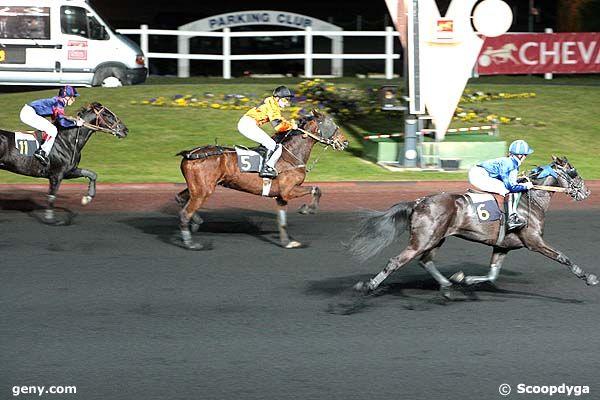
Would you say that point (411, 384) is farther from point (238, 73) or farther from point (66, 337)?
point (238, 73)

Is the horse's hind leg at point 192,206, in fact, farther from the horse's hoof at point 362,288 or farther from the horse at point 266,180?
the horse's hoof at point 362,288

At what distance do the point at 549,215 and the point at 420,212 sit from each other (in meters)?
6.06

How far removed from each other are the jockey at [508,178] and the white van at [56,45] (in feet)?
54.9

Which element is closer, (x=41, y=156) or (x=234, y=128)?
(x=41, y=156)

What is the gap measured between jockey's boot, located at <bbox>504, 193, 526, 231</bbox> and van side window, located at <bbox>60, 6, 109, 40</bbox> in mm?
17170

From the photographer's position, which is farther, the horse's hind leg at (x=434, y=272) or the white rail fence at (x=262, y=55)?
the white rail fence at (x=262, y=55)

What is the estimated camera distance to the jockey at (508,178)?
11.1m

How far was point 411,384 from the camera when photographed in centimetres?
876

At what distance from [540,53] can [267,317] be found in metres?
18.7

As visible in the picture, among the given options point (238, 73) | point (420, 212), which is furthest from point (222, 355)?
point (238, 73)

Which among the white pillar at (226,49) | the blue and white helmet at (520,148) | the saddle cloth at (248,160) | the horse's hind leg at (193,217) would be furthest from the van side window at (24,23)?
the blue and white helmet at (520,148)

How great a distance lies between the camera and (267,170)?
1402 cm

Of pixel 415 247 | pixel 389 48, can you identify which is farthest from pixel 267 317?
pixel 389 48

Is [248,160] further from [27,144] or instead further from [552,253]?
[552,253]
